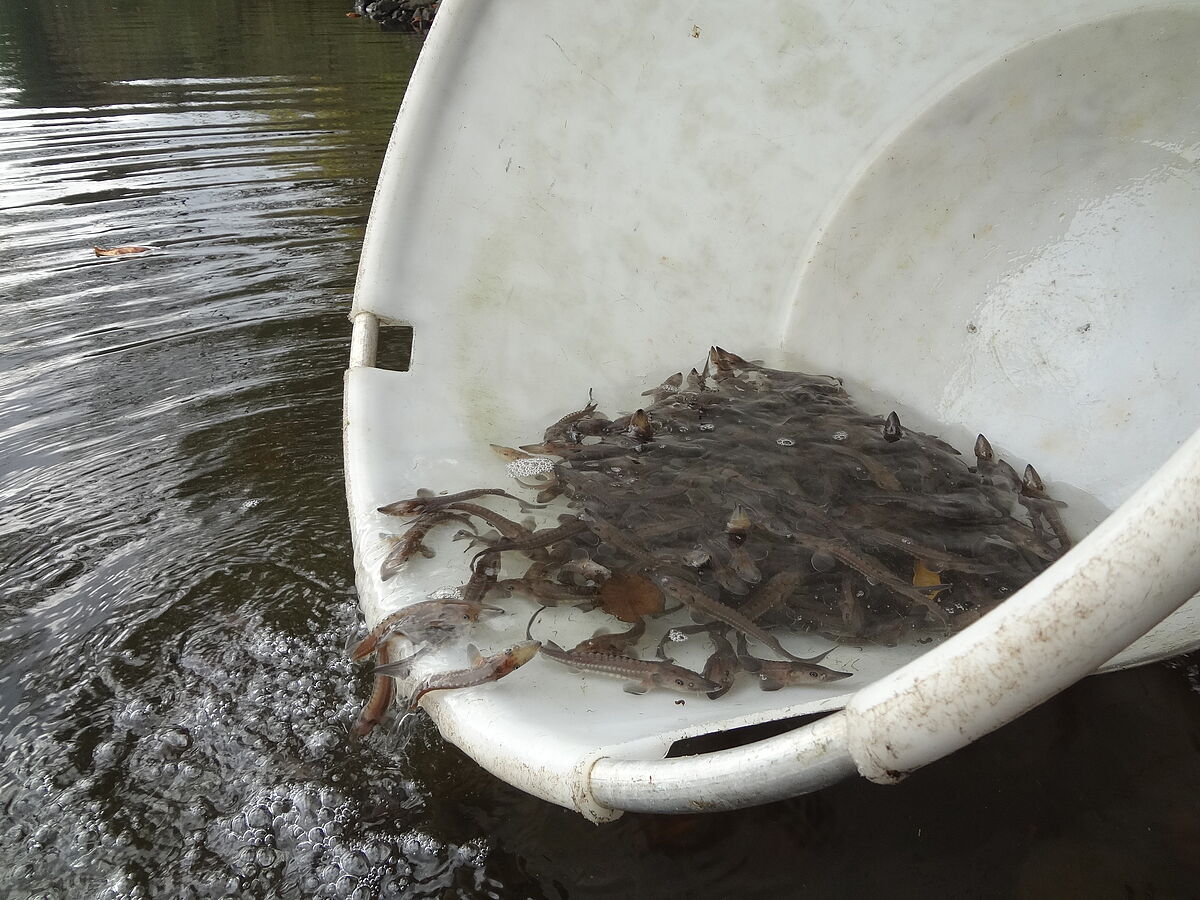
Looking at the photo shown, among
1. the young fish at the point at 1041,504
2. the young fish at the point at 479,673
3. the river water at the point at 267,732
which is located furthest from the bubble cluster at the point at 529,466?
the young fish at the point at 1041,504

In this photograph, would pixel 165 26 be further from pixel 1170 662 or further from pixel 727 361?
pixel 1170 662

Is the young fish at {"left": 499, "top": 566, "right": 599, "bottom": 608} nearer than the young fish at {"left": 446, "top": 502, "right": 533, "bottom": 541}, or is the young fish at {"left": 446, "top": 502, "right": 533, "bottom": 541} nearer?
the young fish at {"left": 499, "top": 566, "right": 599, "bottom": 608}

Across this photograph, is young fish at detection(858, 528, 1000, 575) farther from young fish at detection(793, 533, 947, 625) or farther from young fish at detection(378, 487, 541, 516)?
young fish at detection(378, 487, 541, 516)

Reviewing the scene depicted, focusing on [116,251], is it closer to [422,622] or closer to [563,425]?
[563,425]

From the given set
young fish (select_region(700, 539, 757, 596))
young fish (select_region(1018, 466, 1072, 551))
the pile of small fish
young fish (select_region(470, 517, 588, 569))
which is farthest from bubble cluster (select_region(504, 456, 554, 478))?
young fish (select_region(1018, 466, 1072, 551))

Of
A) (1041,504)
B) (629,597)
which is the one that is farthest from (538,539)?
(1041,504)

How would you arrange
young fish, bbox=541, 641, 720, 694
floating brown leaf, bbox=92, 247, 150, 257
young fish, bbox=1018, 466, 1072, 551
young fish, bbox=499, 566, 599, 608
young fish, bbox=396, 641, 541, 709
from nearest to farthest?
1. young fish, bbox=396, 641, 541, 709
2. young fish, bbox=541, 641, 720, 694
3. young fish, bbox=499, 566, 599, 608
4. young fish, bbox=1018, 466, 1072, 551
5. floating brown leaf, bbox=92, 247, 150, 257
